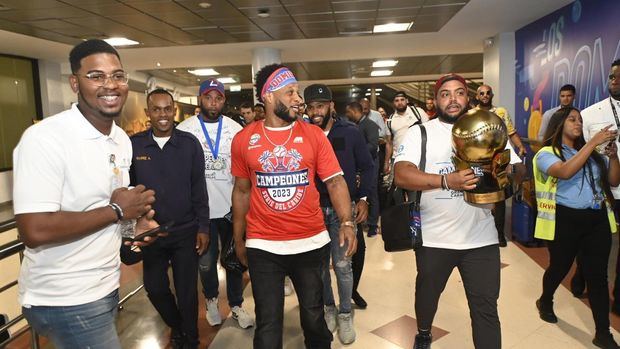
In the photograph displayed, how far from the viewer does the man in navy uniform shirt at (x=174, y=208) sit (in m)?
2.59

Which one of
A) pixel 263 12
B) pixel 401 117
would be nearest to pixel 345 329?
pixel 401 117

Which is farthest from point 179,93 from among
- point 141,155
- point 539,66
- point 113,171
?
point 113,171

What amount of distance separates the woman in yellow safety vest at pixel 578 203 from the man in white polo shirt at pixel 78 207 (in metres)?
2.55

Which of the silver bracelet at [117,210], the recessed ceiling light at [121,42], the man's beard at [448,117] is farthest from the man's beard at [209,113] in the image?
the recessed ceiling light at [121,42]

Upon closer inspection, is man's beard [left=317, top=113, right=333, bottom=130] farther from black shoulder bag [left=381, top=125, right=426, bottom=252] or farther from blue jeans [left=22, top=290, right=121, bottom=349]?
blue jeans [left=22, top=290, right=121, bottom=349]

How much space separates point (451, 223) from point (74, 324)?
5.29 ft

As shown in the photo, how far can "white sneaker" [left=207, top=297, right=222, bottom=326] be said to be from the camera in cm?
325

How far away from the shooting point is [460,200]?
2137mm

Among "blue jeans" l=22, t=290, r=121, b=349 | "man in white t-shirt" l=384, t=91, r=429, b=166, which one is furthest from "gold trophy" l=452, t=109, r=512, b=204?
"man in white t-shirt" l=384, t=91, r=429, b=166

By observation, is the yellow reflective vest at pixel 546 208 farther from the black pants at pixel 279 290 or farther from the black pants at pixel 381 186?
the black pants at pixel 381 186

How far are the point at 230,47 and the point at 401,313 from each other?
24.5 feet

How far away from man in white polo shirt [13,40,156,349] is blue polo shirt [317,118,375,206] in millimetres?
1702

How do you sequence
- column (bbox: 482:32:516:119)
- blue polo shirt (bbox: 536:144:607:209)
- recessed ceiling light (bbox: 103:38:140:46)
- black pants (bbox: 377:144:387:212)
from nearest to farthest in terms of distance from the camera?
blue polo shirt (bbox: 536:144:607:209) < black pants (bbox: 377:144:387:212) < recessed ceiling light (bbox: 103:38:140:46) < column (bbox: 482:32:516:119)

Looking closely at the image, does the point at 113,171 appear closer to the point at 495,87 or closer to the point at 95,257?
the point at 95,257
